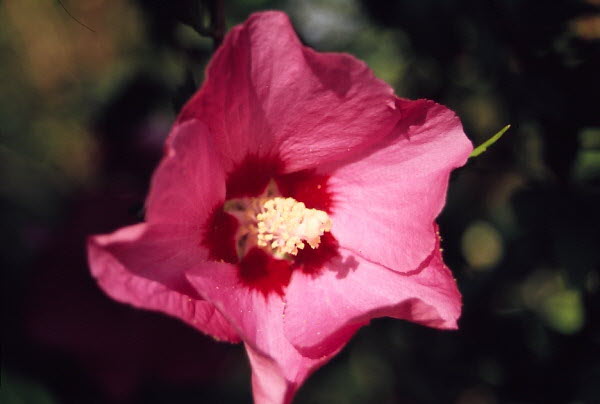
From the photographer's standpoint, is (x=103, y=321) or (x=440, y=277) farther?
(x=103, y=321)

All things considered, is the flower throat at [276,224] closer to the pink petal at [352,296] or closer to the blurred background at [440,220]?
the pink petal at [352,296]

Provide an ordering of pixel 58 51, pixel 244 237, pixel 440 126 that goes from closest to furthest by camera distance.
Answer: pixel 440 126
pixel 244 237
pixel 58 51

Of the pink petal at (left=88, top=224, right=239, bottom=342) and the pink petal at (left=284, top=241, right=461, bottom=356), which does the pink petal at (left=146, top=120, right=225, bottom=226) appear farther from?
the pink petal at (left=284, top=241, right=461, bottom=356)

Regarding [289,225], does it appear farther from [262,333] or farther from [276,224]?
[262,333]

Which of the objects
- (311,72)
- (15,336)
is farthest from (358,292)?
(15,336)

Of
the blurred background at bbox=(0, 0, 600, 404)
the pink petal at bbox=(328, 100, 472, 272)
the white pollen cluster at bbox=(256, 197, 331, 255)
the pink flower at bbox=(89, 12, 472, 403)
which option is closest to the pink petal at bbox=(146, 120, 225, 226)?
the pink flower at bbox=(89, 12, 472, 403)

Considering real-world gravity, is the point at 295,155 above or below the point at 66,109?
above

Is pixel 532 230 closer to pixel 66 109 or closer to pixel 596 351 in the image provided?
pixel 596 351

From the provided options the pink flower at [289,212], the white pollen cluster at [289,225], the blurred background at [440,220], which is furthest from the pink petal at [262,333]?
the blurred background at [440,220]
